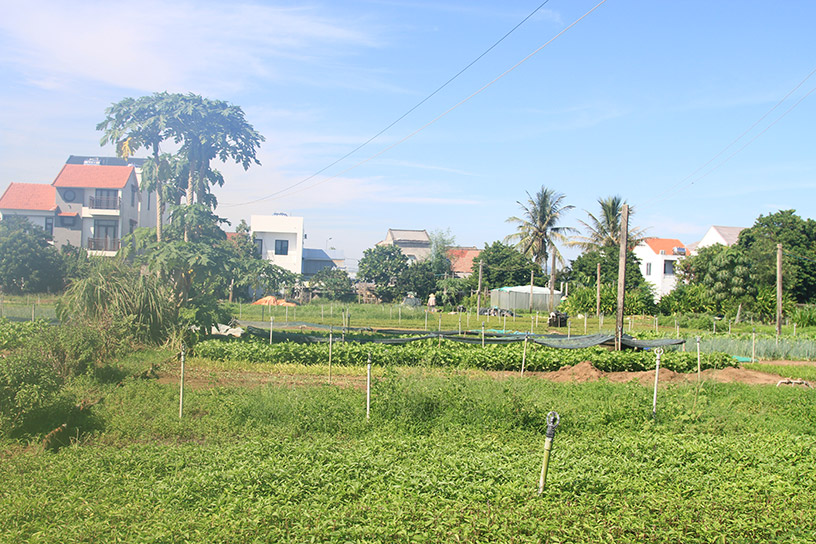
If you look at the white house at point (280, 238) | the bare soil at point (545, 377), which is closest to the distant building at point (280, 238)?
the white house at point (280, 238)

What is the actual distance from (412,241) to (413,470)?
74946 mm

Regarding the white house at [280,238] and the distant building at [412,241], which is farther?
the distant building at [412,241]

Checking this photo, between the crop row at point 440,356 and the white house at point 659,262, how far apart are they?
44.4 m

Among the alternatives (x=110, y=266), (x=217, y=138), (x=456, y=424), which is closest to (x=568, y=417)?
(x=456, y=424)

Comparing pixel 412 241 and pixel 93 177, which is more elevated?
pixel 93 177

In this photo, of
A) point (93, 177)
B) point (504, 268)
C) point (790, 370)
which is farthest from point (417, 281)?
point (790, 370)

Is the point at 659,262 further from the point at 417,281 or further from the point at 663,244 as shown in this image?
the point at 417,281

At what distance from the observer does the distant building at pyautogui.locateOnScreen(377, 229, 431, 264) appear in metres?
81.4

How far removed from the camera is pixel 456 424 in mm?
10703

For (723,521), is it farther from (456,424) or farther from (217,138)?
(217,138)

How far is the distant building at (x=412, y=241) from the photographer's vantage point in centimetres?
8139

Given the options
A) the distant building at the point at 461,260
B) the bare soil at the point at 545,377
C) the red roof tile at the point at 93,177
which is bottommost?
the bare soil at the point at 545,377

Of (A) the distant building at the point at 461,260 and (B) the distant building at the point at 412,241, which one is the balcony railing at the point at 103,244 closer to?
(A) the distant building at the point at 461,260

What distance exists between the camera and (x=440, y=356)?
19.0 metres
